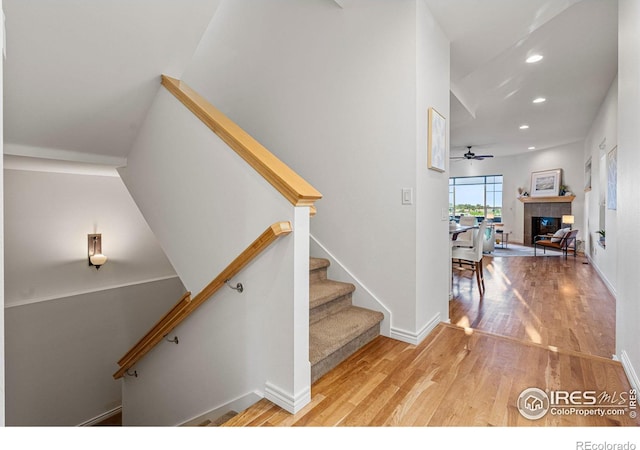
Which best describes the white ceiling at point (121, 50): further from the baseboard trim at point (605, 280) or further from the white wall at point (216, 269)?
the baseboard trim at point (605, 280)

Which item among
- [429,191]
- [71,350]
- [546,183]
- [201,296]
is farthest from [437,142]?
[546,183]

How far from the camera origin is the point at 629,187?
6.36ft

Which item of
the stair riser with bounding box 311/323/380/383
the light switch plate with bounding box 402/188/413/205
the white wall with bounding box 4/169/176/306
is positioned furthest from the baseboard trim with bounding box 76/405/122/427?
the light switch plate with bounding box 402/188/413/205

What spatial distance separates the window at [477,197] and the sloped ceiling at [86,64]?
34.7 ft

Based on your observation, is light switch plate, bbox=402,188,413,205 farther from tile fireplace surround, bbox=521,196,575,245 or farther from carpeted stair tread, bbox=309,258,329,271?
tile fireplace surround, bbox=521,196,575,245

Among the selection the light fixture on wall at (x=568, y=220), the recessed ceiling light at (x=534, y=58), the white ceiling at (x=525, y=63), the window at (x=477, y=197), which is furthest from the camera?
the window at (x=477, y=197)

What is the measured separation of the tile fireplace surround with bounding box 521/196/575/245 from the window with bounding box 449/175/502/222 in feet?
3.41

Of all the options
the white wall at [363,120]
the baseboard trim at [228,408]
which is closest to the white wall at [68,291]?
the white wall at [363,120]

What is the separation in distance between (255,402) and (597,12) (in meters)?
4.32

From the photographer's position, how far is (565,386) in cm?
190

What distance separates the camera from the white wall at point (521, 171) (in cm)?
904

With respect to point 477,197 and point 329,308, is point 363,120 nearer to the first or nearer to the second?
point 329,308

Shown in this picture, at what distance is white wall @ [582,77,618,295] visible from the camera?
4668 mm

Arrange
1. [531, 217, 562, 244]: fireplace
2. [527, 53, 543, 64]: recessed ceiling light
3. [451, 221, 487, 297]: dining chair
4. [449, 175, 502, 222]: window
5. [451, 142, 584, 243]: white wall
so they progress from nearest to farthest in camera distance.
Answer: [527, 53, 543, 64]: recessed ceiling light
[451, 221, 487, 297]: dining chair
[451, 142, 584, 243]: white wall
[531, 217, 562, 244]: fireplace
[449, 175, 502, 222]: window
